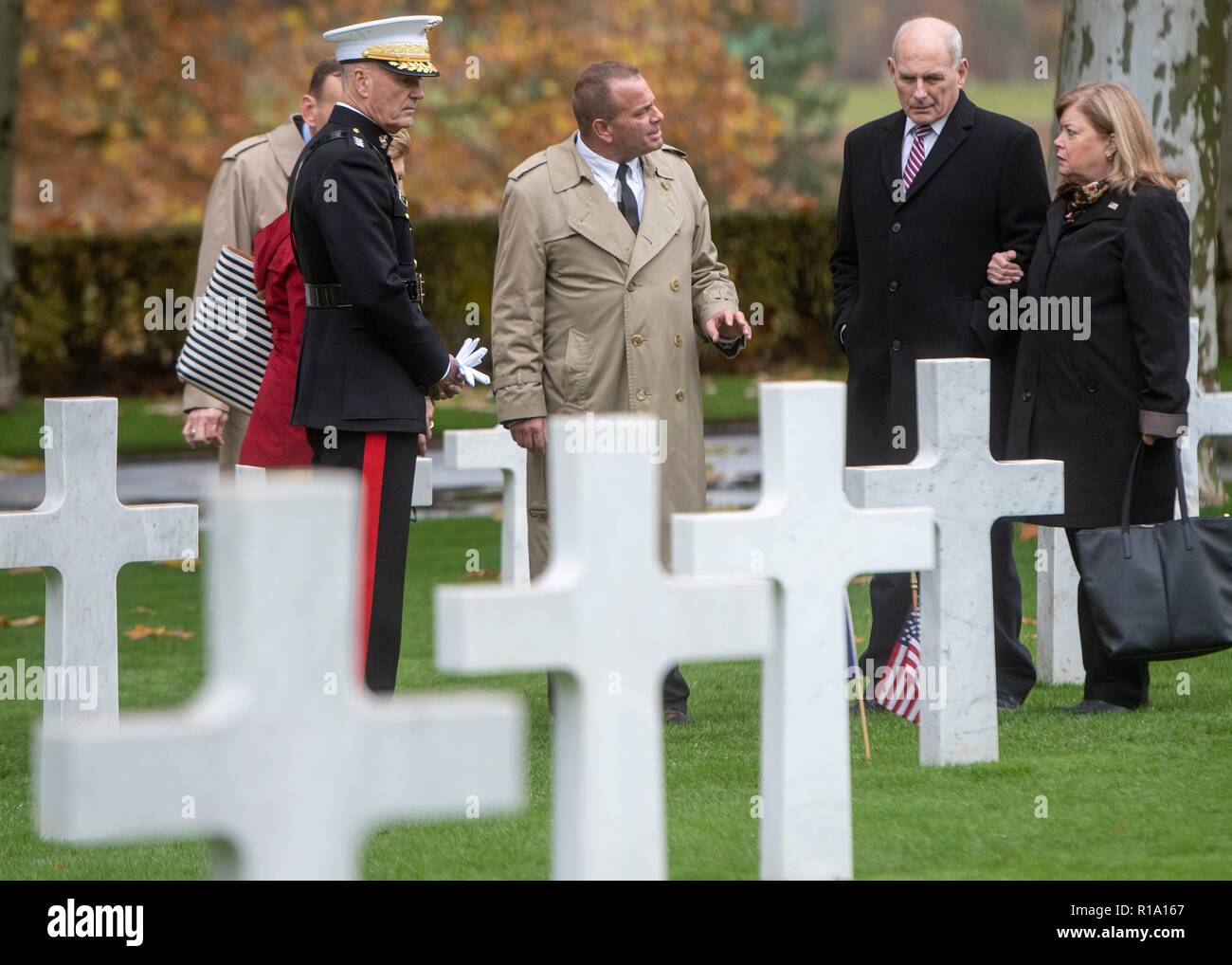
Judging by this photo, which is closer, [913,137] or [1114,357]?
[1114,357]

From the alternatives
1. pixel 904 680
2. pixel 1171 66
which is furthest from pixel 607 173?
pixel 1171 66

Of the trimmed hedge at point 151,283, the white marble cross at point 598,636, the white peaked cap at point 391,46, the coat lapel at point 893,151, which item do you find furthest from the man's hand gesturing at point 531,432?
the trimmed hedge at point 151,283

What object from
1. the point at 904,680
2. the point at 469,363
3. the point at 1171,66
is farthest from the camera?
the point at 1171,66

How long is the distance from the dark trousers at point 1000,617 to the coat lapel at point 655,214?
132 cm

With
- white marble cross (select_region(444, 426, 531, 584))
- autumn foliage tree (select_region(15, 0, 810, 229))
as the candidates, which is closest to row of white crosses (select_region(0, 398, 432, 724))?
white marble cross (select_region(444, 426, 531, 584))

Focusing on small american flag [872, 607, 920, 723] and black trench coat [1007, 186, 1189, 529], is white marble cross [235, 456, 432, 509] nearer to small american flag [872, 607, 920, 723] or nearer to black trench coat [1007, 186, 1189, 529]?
small american flag [872, 607, 920, 723]

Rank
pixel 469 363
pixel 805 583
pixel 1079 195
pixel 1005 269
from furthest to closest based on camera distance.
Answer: pixel 1005 269 → pixel 1079 195 → pixel 469 363 → pixel 805 583

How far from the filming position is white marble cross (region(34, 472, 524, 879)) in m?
2.29

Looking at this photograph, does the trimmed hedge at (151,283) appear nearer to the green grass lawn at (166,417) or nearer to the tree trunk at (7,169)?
the green grass lawn at (166,417)

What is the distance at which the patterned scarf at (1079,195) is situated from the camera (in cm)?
592

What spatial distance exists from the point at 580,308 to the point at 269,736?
152 inches

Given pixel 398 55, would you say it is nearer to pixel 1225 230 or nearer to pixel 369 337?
pixel 369 337

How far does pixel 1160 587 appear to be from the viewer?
219 inches
